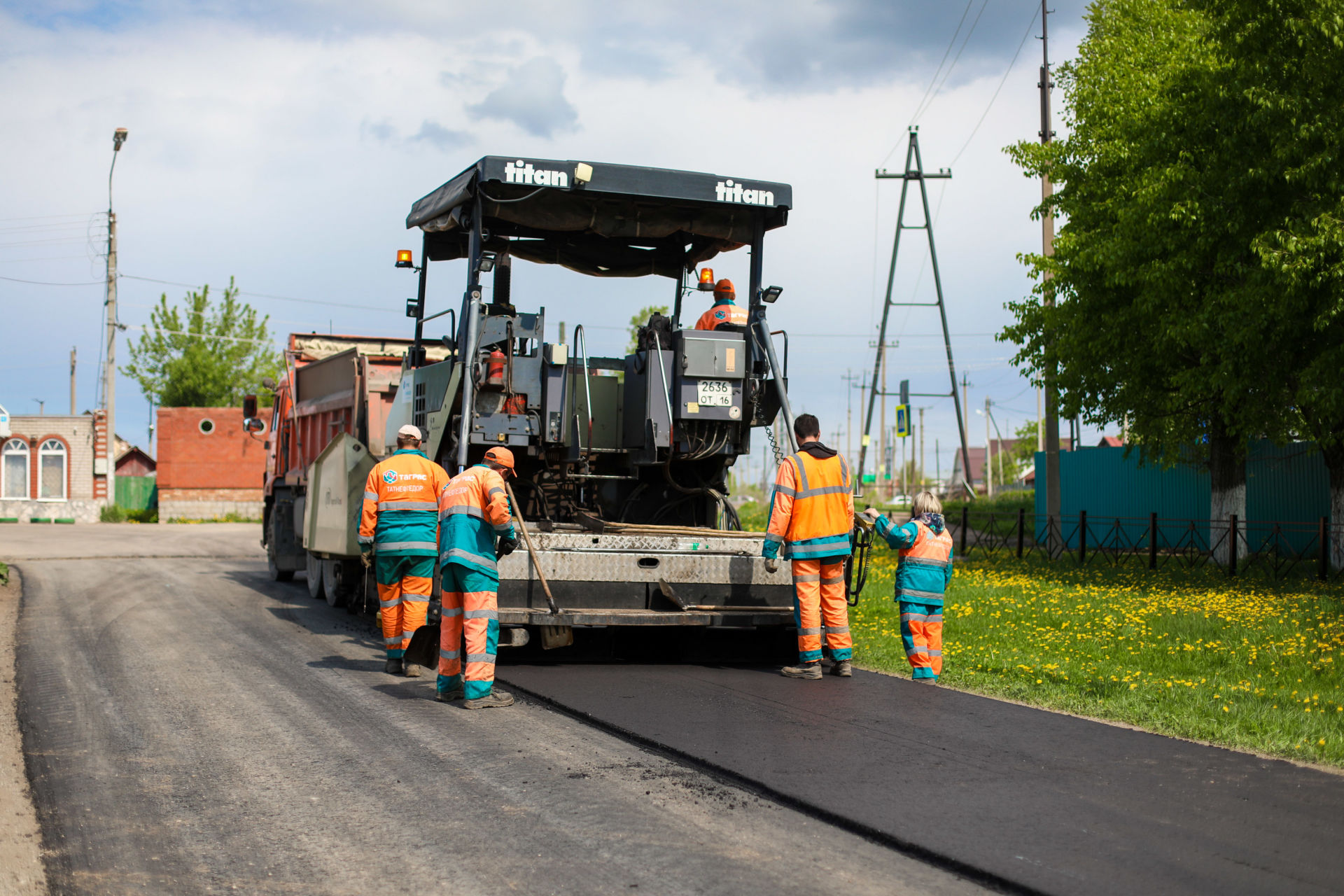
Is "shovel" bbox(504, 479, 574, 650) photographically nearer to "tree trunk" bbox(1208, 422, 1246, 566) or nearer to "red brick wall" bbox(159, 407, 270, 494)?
"tree trunk" bbox(1208, 422, 1246, 566)

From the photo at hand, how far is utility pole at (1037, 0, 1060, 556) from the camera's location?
61.5ft

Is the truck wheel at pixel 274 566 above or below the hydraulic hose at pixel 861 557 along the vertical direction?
below

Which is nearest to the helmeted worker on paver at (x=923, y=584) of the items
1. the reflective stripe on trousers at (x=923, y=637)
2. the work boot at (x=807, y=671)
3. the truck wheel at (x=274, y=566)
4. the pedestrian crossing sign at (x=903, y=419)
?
the reflective stripe on trousers at (x=923, y=637)

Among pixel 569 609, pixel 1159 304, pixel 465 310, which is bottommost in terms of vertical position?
pixel 569 609

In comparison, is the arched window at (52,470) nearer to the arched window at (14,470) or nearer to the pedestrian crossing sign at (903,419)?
the arched window at (14,470)

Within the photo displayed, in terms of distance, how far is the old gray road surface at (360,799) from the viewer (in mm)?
3920

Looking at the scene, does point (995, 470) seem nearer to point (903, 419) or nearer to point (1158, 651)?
point (903, 419)

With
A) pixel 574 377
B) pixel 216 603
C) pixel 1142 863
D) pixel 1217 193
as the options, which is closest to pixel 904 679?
pixel 574 377

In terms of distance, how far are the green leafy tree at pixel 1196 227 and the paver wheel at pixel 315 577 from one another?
36.4 ft

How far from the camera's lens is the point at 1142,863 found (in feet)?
13.0

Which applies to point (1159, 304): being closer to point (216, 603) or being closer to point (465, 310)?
point (465, 310)

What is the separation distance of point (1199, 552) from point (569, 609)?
15.2 m

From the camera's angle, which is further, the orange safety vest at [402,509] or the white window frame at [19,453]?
the white window frame at [19,453]

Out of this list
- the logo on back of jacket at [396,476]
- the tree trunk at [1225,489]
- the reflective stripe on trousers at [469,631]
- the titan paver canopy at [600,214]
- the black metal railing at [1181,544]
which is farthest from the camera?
the tree trunk at [1225,489]
